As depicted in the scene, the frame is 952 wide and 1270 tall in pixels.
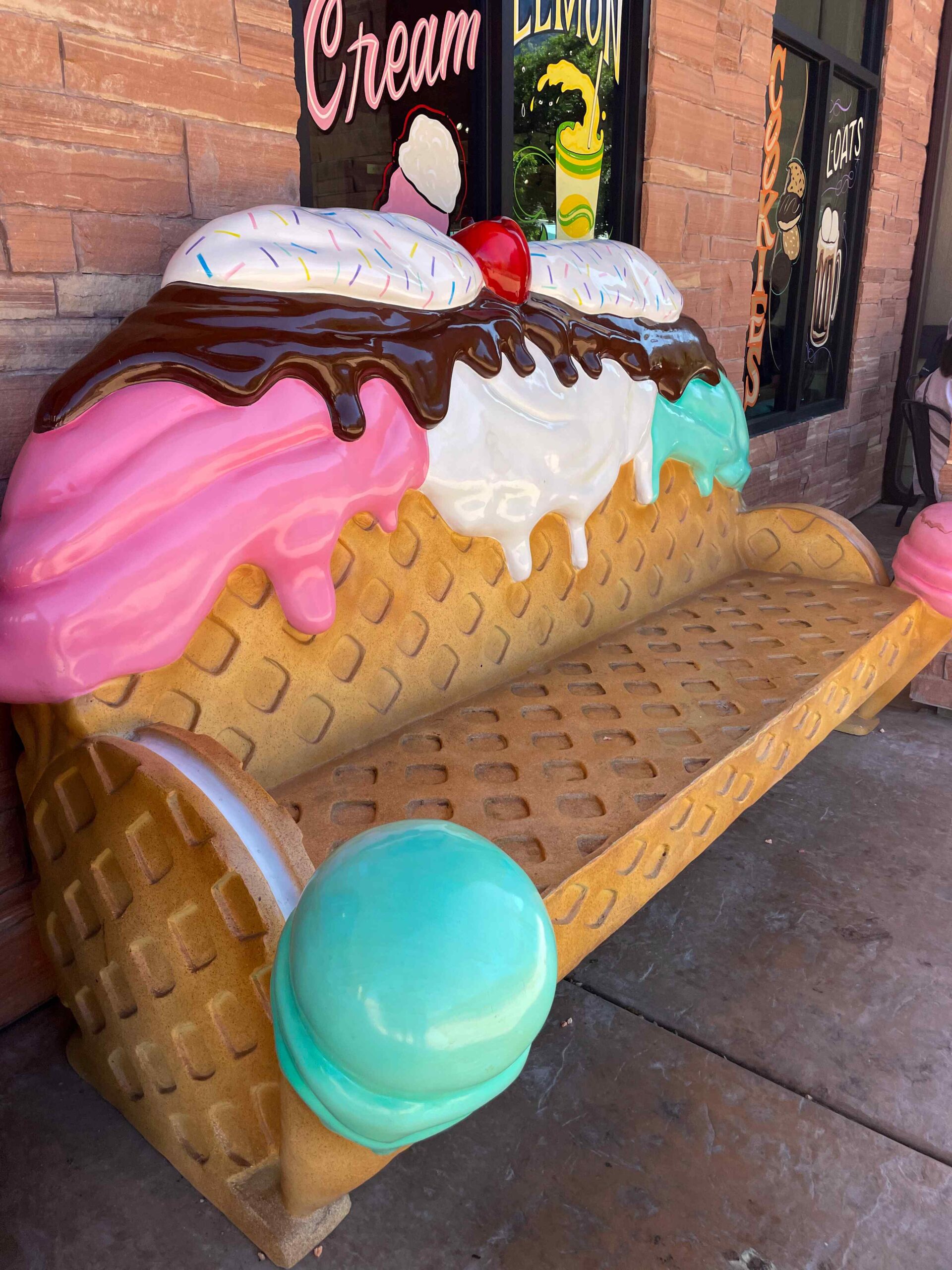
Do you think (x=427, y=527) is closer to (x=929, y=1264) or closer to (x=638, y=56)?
(x=929, y=1264)

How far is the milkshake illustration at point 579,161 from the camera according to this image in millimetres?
2504

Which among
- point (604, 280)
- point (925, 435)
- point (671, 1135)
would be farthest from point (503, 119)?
point (925, 435)

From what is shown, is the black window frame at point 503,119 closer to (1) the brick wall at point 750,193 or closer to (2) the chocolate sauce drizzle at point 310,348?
(1) the brick wall at point 750,193

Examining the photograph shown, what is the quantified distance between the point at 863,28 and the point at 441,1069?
17.0 feet

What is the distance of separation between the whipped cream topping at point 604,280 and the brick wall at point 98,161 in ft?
2.04

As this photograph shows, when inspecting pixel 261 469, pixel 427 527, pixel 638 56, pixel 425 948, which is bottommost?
pixel 425 948

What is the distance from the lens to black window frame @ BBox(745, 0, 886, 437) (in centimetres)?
391

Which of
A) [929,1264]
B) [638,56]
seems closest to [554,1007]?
[929,1264]

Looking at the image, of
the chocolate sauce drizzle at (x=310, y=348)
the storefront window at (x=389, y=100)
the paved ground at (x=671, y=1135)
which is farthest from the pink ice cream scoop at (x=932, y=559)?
the storefront window at (x=389, y=100)

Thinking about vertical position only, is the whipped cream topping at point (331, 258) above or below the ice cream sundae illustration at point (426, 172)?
below

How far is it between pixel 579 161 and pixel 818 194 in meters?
2.12

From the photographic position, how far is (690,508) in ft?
8.29

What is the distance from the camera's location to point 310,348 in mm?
1402

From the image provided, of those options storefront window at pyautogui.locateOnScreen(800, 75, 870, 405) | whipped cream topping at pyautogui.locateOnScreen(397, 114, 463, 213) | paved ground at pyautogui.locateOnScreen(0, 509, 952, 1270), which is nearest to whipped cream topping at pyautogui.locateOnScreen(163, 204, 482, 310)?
whipped cream topping at pyautogui.locateOnScreen(397, 114, 463, 213)
